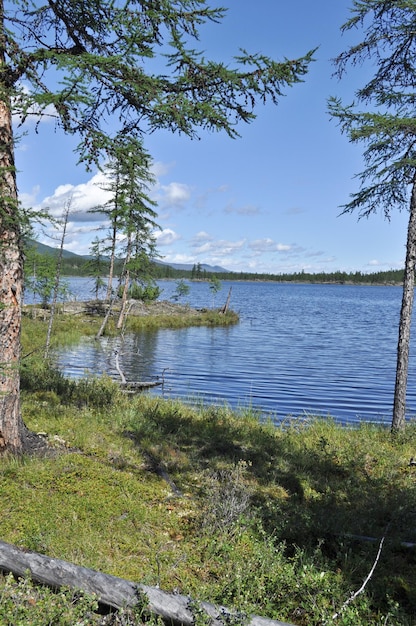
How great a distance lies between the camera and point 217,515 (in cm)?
616

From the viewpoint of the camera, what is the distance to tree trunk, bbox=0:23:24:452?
6844mm

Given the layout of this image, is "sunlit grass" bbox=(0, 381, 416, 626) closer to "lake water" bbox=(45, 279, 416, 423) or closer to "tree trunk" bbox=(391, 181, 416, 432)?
"tree trunk" bbox=(391, 181, 416, 432)

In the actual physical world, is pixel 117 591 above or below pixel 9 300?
below

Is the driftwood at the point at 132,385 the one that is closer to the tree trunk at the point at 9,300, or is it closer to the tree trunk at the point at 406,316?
the tree trunk at the point at 9,300

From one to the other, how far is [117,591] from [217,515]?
2.20m

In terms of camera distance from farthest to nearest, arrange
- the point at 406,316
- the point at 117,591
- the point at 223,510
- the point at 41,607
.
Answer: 1. the point at 406,316
2. the point at 223,510
3. the point at 117,591
4. the point at 41,607

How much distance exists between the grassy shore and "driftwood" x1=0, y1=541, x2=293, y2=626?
0.14 meters

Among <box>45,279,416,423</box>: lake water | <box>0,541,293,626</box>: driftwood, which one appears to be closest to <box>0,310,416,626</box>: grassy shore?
<box>0,541,293,626</box>: driftwood

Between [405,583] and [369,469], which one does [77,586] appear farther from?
[369,469]


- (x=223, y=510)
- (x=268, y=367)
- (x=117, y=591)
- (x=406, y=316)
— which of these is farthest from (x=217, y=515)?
(x=268, y=367)

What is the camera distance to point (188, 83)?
24.2 feet

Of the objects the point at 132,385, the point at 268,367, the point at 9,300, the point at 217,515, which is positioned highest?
the point at 9,300

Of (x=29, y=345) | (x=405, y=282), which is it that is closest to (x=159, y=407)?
(x=405, y=282)

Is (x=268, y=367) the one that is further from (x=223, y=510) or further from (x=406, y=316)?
(x=223, y=510)
